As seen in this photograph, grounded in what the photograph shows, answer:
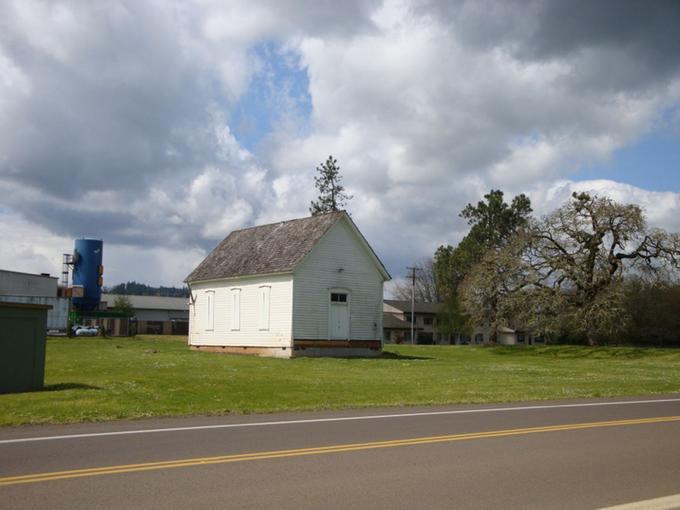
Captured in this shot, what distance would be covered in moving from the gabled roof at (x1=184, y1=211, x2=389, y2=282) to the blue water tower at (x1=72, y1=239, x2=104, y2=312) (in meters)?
23.4

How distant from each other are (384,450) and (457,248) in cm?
7912

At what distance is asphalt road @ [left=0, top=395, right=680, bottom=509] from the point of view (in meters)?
7.56

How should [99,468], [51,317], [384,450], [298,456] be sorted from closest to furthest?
[99,468]
[298,456]
[384,450]
[51,317]

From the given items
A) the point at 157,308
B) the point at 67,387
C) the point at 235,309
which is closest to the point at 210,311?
the point at 235,309

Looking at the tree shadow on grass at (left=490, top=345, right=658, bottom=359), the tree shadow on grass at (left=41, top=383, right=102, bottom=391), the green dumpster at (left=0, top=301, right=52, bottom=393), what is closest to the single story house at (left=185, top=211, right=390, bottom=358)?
the tree shadow on grass at (left=490, top=345, right=658, bottom=359)

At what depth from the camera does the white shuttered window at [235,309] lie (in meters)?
39.9

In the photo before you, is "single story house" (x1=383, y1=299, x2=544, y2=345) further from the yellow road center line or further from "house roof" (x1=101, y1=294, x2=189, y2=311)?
the yellow road center line

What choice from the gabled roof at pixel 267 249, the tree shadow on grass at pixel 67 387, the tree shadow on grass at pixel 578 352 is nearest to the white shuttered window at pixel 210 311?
the gabled roof at pixel 267 249

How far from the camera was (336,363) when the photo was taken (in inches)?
1278

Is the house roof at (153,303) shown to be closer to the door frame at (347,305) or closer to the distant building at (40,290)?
the distant building at (40,290)

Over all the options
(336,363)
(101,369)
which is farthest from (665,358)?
(101,369)

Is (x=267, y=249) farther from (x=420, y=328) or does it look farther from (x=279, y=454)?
(x=420, y=328)

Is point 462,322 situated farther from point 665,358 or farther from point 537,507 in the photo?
point 537,507

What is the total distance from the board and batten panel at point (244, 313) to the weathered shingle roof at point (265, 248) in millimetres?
601
